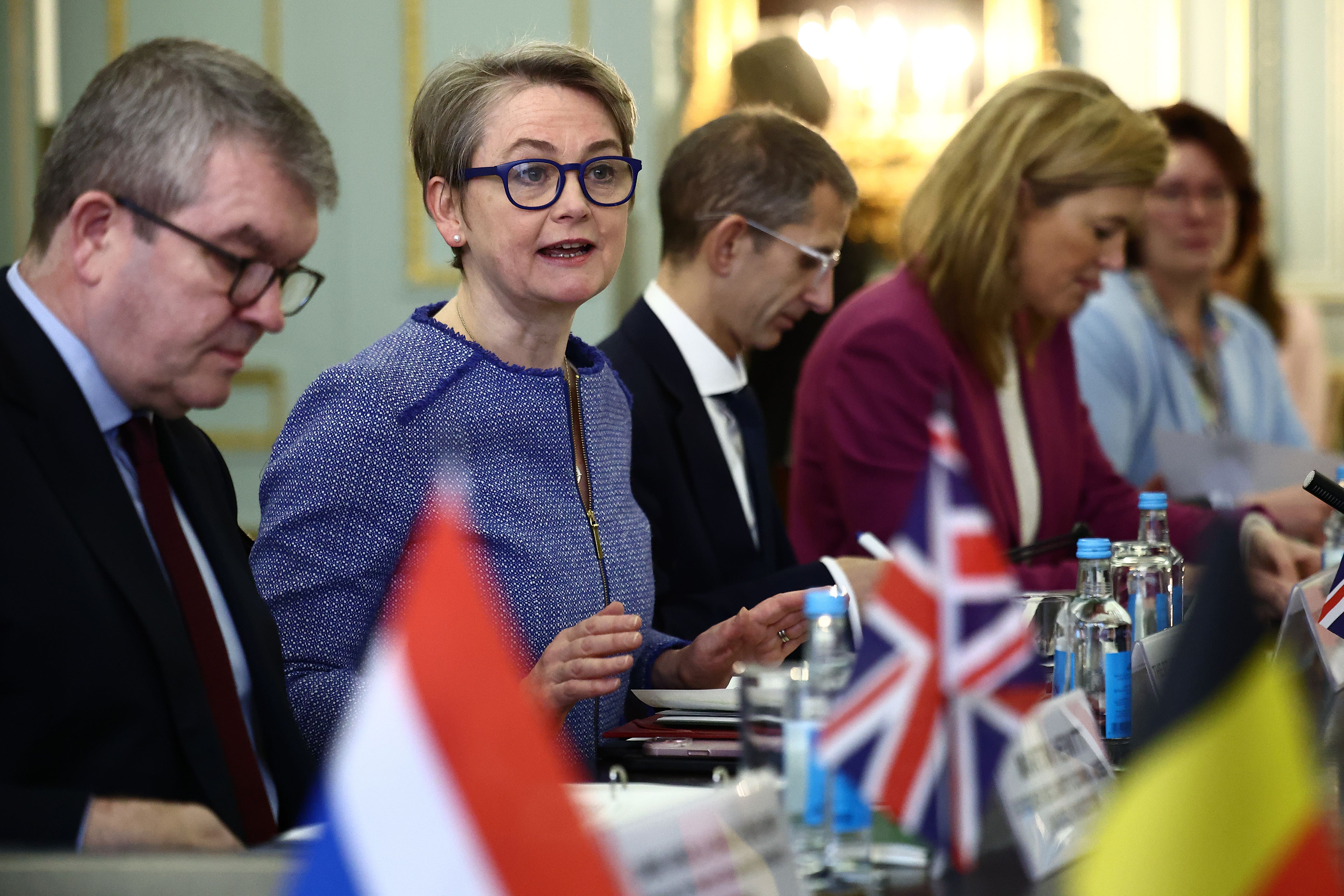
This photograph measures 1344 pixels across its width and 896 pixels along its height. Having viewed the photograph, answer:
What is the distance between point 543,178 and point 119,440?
0.64 m

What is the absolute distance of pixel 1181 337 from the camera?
125 inches

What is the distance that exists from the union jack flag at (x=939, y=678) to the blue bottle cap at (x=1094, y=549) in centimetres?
73

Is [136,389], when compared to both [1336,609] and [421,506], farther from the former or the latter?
[1336,609]

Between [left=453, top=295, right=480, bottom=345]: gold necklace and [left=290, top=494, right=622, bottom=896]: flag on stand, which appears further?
[left=453, top=295, right=480, bottom=345]: gold necklace

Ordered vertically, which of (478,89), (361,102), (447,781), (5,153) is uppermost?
(361,102)

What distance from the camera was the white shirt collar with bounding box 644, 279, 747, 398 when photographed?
2180 millimetres

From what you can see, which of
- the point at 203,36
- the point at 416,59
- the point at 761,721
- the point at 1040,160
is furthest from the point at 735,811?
the point at 203,36

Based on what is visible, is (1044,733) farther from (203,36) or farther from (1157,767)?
(203,36)

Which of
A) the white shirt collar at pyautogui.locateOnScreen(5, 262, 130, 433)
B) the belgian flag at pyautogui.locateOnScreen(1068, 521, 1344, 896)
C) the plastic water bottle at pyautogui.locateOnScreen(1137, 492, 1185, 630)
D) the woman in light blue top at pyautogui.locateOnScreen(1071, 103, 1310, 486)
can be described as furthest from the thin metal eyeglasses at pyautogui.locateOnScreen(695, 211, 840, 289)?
the belgian flag at pyautogui.locateOnScreen(1068, 521, 1344, 896)

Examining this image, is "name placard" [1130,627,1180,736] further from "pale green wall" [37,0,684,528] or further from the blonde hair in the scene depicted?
"pale green wall" [37,0,684,528]

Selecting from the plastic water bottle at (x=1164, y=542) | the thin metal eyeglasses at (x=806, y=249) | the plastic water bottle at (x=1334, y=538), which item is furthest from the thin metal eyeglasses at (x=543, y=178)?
the plastic water bottle at (x=1334, y=538)

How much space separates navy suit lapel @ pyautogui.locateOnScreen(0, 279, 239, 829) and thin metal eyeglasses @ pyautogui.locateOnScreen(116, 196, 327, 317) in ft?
0.44

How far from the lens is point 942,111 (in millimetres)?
5160

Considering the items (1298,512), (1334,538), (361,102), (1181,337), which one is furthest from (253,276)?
(361,102)
